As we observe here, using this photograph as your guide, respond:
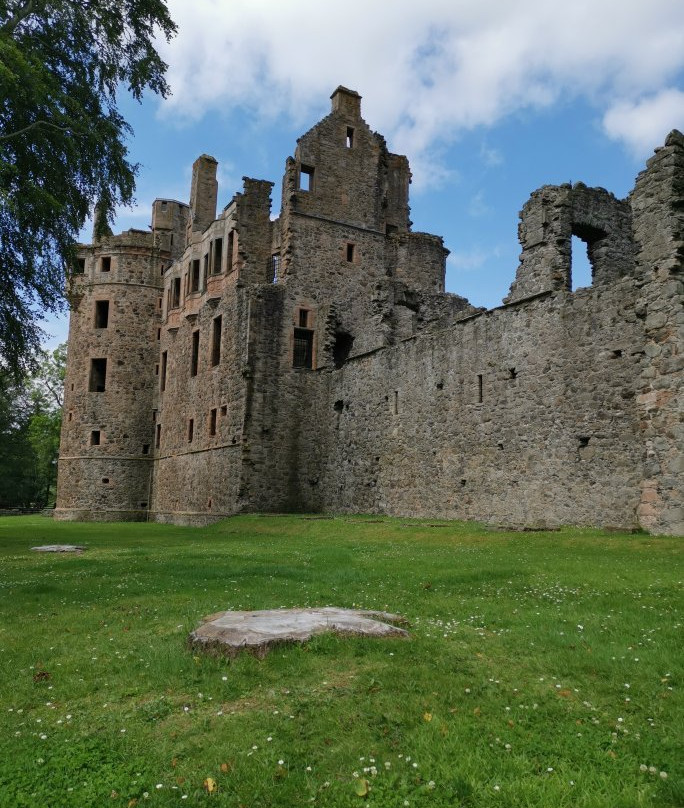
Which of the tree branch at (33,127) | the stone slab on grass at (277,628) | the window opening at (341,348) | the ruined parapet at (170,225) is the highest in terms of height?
the ruined parapet at (170,225)

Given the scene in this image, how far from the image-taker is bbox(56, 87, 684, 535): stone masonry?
17375 mm

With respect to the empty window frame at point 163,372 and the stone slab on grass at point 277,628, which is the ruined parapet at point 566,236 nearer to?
the stone slab on grass at point 277,628

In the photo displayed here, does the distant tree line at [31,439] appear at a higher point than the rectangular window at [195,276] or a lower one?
lower

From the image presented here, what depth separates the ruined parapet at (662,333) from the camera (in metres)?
15.7

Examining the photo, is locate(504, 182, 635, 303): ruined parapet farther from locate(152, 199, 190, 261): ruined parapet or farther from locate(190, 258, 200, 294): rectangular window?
locate(152, 199, 190, 261): ruined parapet

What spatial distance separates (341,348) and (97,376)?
17303 mm

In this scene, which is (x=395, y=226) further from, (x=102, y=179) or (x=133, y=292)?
(x=102, y=179)

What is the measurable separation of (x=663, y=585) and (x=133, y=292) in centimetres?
3974

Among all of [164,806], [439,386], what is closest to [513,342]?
[439,386]

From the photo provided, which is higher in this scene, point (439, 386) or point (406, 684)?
point (439, 386)

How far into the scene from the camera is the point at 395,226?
37.7 metres

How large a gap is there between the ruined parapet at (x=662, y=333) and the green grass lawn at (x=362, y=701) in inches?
237

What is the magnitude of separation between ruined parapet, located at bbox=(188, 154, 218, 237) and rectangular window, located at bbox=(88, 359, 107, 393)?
32.6ft

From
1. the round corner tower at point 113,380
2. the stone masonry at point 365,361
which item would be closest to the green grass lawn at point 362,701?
the stone masonry at point 365,361
